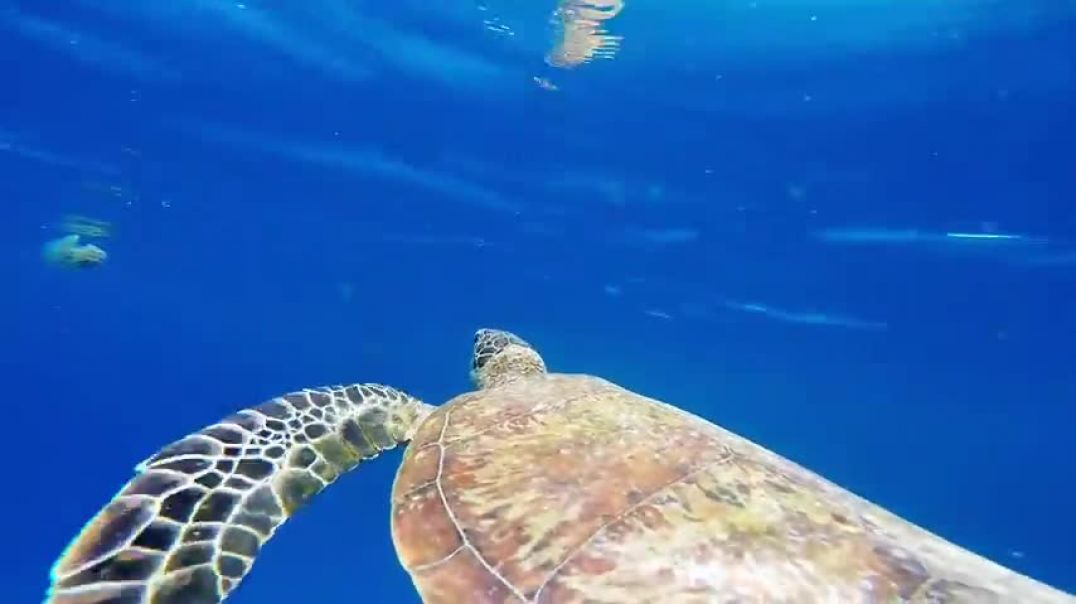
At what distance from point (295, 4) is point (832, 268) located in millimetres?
12234

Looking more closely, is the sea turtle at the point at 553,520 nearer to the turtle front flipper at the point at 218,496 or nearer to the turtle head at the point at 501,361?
the turtle front flipper at the point at 218,496

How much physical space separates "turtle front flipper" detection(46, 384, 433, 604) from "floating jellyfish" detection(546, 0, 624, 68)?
20.4ft

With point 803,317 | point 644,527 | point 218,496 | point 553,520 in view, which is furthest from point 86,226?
point 644,527

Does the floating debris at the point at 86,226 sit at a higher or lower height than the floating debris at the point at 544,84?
lower

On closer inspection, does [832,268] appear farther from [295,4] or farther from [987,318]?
[295,4]

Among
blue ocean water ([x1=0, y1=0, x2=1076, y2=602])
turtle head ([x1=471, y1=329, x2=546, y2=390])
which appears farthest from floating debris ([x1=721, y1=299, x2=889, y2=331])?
turtle head ([x1=471, y1=329, x2=546, y2=390])

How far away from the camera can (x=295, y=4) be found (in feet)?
30.6

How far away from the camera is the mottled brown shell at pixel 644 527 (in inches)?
79.7

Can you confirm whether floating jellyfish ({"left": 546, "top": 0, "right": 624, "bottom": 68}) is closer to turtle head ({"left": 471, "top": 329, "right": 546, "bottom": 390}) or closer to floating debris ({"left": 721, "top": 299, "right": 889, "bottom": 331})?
turtle head ({"left": 471, "top": 329, "right": 546, "bottom": 390})

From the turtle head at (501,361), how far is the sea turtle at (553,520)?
1.24 meters

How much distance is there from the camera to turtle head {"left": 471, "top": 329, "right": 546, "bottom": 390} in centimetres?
456

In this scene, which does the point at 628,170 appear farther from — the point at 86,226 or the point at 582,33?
the point at 86,226

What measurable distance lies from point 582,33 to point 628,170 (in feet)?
14.9

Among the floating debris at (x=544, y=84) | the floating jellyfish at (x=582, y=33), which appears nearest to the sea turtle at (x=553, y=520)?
the floating jellyfish at (x=582, y=33)
